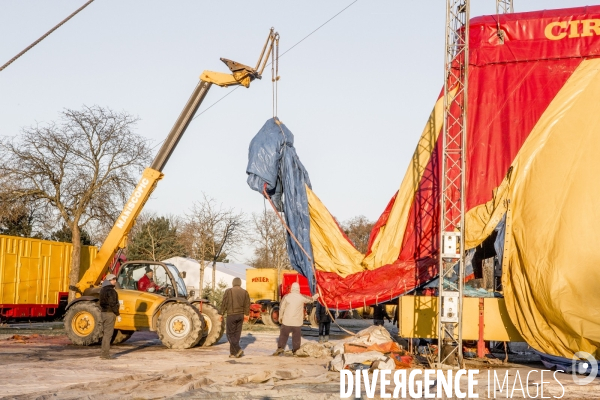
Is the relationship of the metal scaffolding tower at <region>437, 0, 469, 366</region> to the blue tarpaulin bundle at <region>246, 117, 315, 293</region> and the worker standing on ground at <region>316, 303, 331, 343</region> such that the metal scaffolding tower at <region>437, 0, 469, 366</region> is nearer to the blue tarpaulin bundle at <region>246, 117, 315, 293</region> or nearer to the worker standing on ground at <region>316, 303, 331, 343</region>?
the blue tarpaulin bundle at <region>246, 117, 315, 293</region>

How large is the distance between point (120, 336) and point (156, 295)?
5.76ft

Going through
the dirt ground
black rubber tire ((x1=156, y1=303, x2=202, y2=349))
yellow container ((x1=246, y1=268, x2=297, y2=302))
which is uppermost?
yellow container ((x1=246, y1=268, x2=297, y2=302))

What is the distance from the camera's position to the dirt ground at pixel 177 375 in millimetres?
11430

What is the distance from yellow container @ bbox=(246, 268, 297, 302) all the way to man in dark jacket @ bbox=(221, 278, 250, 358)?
66.8ft

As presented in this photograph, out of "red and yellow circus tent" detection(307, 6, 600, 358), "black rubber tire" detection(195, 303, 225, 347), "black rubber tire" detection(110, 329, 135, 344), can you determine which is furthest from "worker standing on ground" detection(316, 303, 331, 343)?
"black rubber tire" detection(110, 329, 135, 344)

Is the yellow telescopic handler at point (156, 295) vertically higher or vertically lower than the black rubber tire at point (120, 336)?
higher

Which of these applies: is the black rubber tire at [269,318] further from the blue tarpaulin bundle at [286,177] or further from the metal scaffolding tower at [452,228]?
the metal scaffolding tower at [452,228]

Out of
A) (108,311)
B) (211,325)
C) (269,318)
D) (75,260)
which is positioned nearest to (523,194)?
(211,325)

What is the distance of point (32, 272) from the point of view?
96.1ft

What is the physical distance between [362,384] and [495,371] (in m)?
3.23

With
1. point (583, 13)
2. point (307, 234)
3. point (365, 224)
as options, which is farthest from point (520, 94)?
point (365, 224)

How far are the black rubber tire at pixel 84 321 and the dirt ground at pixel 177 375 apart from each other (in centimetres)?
30

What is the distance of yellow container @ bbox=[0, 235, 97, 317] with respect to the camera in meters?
27.8

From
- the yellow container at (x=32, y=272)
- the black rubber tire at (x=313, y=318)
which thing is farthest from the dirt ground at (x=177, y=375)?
the black rubber tire at (x=313, y=318)
